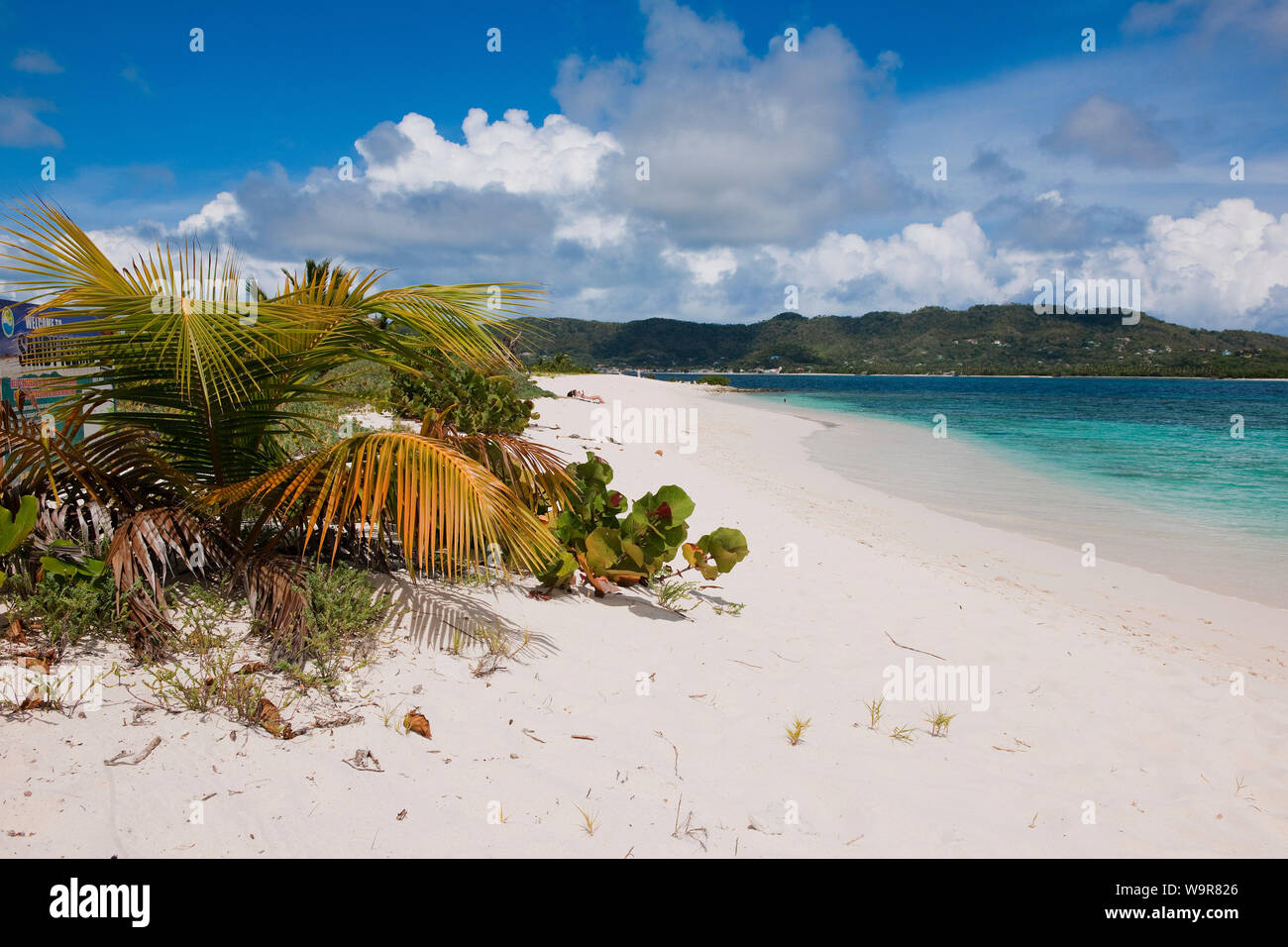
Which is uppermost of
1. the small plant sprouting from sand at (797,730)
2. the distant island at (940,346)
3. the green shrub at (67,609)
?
the distant island at (940,346)

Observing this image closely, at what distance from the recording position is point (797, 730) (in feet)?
10.9

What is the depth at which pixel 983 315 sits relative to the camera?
126 metres

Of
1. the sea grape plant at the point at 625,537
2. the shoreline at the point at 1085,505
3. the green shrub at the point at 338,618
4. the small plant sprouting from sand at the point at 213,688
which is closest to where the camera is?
the small plant sprouting from sand at the point at 213,688

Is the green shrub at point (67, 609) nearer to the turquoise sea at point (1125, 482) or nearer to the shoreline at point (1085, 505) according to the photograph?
the shoreline at point (1085, 505)

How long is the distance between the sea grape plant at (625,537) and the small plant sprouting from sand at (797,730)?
4.52ft

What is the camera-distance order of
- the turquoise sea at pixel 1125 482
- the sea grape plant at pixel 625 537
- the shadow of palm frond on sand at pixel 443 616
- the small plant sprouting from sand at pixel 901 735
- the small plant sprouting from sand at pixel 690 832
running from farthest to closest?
the turquoise sea at pixel 1125 482 < the sea grape plant at pixel 625 537 < the shadow of palm frond on sand at pixel 443 616 < the small plant sprouting from sand at pixel 901 735 < the small plant sprouting from sand at pixel 690 832

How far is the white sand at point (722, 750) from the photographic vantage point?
2.37 m

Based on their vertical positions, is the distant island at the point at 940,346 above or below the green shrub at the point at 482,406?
above

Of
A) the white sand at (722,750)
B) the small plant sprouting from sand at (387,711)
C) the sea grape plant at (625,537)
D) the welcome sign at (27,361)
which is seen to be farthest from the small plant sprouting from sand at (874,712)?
the welcome sign at (27,361)

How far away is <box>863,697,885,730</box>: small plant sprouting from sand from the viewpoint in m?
3.55

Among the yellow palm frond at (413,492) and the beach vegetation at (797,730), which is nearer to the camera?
the yellow palm frond at (413,492)
